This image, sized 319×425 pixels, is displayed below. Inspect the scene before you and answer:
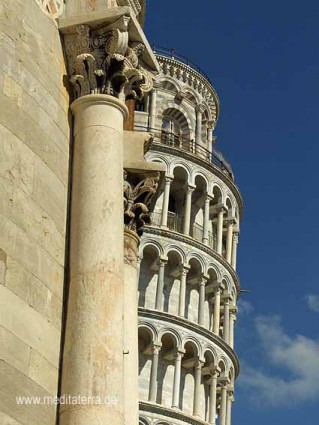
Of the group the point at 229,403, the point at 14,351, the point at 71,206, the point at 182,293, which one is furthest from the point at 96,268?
the point at 229,403

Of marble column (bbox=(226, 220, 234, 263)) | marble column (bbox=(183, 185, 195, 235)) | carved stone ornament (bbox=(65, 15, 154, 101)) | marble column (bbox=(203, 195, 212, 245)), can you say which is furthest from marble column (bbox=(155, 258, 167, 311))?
carved stone ornament (bbox=(65, 15, 154, 101))

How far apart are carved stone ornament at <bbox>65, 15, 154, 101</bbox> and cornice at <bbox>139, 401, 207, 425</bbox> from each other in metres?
42.5

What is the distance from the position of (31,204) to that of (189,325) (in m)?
46.9

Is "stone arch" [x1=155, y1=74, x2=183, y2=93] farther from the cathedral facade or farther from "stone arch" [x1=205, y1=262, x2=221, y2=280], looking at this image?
the cathedral facade

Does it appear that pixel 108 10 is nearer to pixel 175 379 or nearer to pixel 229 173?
pixel 175 379

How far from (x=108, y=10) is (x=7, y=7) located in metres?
1.11

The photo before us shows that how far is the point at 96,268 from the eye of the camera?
8.55 meters

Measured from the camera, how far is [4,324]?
7.66 metres

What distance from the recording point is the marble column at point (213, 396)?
55094 mm

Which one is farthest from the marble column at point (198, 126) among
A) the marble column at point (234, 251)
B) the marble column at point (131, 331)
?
the marble column at point (131, 331)

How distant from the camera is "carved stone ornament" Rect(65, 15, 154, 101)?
959 cm

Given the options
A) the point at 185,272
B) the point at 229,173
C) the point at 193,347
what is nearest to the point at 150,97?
the point at 229,173

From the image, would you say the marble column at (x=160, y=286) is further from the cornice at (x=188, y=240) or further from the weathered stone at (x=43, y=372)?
the weathered stone at (x=43, y=372)

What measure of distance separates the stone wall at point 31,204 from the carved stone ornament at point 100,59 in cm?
14
